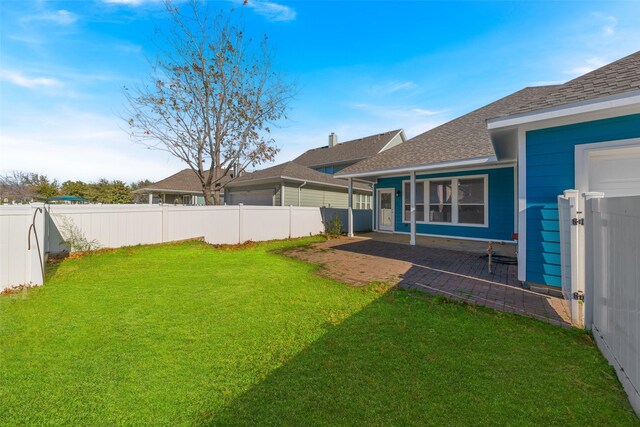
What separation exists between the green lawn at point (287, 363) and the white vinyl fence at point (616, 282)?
0.22 metres

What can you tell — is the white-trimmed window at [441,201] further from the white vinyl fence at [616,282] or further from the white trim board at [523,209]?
the white vinyl fence at [616,282]

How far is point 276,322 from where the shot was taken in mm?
3334

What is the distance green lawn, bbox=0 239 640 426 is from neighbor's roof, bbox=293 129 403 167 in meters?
21.3

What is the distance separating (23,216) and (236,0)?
482 inches

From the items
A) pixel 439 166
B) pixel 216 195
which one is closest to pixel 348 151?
pixel 216 195

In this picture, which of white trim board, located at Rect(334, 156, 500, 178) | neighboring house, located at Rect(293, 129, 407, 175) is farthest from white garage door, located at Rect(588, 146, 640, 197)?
neighboring house, located at Rect(293, 129, 407, 175)

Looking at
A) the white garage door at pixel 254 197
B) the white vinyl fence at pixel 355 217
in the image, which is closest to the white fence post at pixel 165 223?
the white vinyl fence at pixel 355 217

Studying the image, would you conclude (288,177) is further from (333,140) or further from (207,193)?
(333,140)

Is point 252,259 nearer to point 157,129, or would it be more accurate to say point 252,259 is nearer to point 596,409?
point 596,409

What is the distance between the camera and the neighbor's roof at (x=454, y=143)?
944 cm

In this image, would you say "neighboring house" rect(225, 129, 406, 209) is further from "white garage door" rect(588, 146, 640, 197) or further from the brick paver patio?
"white garage door" rect(588, 146, 640, 197)

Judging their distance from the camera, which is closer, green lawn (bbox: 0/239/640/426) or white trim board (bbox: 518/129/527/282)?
green lawn (bbox: 0/239/640/426)

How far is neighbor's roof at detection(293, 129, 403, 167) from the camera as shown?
79.5ft

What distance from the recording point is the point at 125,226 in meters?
7.87
